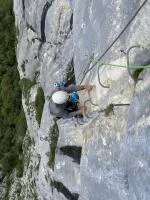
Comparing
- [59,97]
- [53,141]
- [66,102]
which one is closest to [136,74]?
[59,97]

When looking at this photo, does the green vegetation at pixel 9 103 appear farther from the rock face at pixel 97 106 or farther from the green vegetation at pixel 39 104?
the rock face at pixel 97 106

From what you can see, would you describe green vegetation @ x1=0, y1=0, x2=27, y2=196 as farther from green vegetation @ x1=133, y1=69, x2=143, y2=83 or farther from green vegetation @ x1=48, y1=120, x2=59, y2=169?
green vegetation @ x1=133, y1=69, x2=143, y2=83

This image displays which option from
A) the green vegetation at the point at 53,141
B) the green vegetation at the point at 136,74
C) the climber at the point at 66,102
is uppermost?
the green vegetation at the point at 136,74

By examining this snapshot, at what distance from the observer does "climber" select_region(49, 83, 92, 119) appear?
→ 14906mm

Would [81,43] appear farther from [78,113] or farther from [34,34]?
[34,34]

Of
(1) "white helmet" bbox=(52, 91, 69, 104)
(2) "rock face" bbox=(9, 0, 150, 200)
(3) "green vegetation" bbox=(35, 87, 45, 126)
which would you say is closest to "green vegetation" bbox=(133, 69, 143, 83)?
(2) "rock face" bbox=(9, 0, 150, 200)

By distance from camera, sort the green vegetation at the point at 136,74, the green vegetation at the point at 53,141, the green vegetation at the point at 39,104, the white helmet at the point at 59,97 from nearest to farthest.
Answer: the green vegetation at the point at 136,74 → the white helmet at the point at 59,97 → the green vegetation at the point at 53,141 → the green vegetation at the point at 39,104

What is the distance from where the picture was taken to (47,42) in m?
23.9

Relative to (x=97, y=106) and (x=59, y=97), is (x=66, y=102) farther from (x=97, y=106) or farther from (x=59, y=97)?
(x=97, y=106)

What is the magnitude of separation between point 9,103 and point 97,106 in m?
18.9

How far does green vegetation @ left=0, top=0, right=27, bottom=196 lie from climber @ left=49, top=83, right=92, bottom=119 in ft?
48.8

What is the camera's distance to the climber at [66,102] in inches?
587

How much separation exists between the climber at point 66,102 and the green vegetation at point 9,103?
14865 mm

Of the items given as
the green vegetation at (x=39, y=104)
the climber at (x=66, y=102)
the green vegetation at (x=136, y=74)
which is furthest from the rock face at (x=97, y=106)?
the green vegetation at (x=39, y=104)
